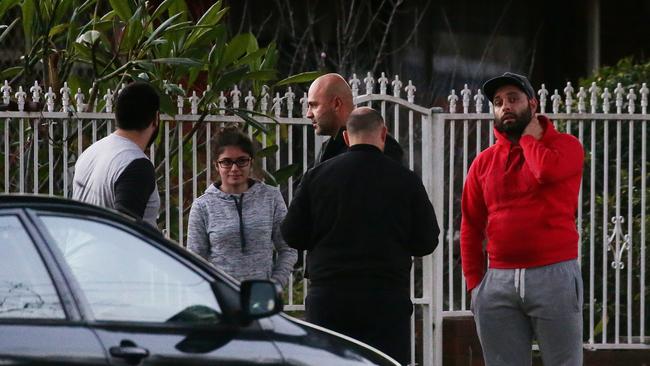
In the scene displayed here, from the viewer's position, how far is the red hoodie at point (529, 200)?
6.68m

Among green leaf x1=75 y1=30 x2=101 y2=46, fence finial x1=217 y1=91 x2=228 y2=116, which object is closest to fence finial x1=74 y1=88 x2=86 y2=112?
green leaf x1=75 y1=30 x2=101 y2=46

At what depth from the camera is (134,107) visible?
6496 mm

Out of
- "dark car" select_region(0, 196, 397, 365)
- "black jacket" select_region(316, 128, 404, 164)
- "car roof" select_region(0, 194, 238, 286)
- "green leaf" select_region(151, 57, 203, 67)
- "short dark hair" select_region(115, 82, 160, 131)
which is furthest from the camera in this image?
"green leaf" select_region(151, 57, 203, 67)

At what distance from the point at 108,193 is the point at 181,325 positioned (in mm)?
1813

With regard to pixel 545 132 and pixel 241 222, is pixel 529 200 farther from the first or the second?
pixel 241 222

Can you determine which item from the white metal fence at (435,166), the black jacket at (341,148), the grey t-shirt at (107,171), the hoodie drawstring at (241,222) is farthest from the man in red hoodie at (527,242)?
the white metal fence at (435,166)

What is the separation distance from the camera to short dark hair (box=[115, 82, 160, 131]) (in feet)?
21.3

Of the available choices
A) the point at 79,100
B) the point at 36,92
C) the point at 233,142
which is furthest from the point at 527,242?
the point at 36,92

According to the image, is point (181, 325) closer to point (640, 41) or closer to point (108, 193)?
point (108, 193)

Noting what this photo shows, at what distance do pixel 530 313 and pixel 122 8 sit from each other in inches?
126

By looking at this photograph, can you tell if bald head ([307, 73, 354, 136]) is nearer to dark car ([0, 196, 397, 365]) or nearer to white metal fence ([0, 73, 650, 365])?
white metal fence ([0, 73, 650, 365])

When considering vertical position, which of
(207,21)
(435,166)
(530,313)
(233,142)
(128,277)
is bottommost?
(530,313)

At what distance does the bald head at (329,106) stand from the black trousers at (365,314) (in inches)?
39.5

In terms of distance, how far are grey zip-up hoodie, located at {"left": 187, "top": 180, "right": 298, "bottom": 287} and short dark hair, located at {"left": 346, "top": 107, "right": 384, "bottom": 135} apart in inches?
35.7
